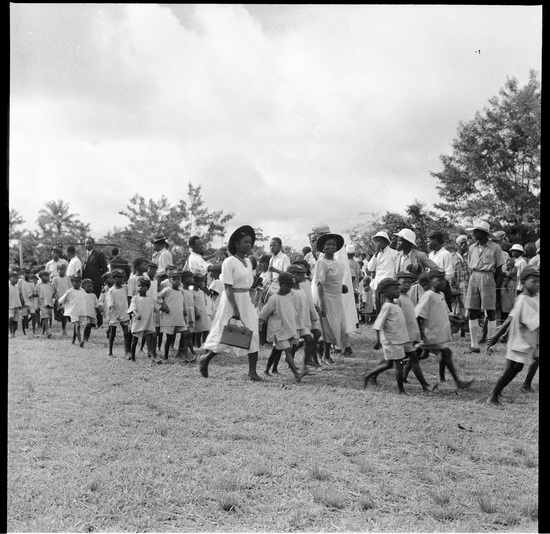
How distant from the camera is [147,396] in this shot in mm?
4902

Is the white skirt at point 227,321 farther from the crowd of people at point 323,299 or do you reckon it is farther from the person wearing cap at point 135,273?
the person wearing cap at point 135,273

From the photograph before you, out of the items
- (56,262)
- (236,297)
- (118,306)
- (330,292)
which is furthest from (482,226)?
(56,262)

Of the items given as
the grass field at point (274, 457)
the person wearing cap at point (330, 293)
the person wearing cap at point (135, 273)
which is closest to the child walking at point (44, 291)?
the person wearing cap at point (135, 273)

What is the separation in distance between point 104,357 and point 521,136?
5.36 meters

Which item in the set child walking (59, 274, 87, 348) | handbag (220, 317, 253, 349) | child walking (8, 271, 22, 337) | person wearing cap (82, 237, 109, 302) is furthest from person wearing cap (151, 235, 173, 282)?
child walking (8, 271, 22, 337)

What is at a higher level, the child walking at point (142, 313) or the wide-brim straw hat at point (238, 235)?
the wide-brim straw hat at point (238, 235)

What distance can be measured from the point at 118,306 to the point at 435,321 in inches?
168

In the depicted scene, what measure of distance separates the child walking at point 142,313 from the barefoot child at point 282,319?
1661mm

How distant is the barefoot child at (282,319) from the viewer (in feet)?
19.5

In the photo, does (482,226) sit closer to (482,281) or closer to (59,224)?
(482,281)

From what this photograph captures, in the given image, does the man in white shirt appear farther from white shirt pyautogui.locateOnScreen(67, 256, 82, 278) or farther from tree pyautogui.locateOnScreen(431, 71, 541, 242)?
white shirt pyautogui.locateOnScreen(67, 256, 82, 278)

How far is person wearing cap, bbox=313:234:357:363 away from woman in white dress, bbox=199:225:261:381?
2.75 feet

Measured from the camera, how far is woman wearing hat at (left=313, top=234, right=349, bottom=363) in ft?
19.5

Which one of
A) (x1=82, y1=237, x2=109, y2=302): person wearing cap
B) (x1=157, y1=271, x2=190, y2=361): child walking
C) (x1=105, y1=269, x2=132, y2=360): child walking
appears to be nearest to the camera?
(x1=82, y1=237, x2=109, y2=302): person wearing cap
